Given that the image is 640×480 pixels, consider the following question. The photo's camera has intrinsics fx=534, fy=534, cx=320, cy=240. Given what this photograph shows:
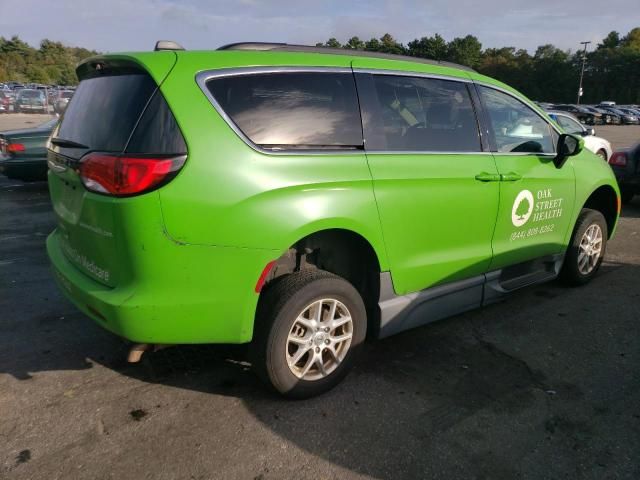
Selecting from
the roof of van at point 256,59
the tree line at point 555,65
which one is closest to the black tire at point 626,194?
the roof of van at point 256,59

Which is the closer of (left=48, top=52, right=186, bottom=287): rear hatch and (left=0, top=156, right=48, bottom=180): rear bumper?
(left=48, top=52, right=186, bottom=287): rear hatch

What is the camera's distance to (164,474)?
2.43m

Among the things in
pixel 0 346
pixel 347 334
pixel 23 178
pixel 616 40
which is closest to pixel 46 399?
pixel 0 346

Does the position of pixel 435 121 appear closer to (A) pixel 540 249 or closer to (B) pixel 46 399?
(A) pixel 540 249

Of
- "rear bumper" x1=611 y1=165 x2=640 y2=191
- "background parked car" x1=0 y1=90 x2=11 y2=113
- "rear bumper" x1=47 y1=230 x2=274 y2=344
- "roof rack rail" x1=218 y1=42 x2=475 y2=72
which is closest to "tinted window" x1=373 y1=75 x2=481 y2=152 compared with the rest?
"roof rack rail" x1=218 y1=42 x2=475 y2=72

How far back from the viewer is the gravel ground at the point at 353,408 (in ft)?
8.28

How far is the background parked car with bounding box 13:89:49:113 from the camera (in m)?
27.8

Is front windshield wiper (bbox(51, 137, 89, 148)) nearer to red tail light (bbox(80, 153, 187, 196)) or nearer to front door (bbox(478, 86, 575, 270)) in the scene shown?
red tail light (bbox(80, 153, 187, 196))

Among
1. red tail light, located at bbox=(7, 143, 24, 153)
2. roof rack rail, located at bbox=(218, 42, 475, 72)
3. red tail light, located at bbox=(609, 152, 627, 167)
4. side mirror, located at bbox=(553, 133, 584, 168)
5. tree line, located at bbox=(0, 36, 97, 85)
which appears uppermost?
tree line, located at bbox=(0, 36, 97, 85)

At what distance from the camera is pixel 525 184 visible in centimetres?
397

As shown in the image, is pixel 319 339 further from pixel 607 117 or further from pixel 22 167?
pixel 607 117

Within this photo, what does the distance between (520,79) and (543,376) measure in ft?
327

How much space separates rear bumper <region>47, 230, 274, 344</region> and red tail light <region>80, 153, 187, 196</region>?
29 cm

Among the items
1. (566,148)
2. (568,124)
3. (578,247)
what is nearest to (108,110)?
(566,148)
